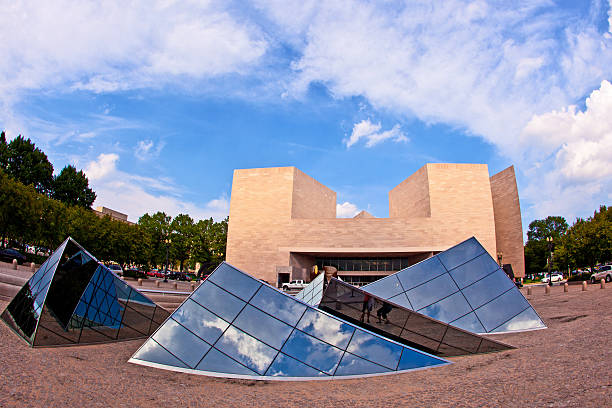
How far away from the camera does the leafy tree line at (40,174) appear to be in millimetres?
59875

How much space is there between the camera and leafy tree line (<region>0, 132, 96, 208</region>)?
2357 inches

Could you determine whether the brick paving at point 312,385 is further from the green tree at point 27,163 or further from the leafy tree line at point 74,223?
the green tree at point 27,163

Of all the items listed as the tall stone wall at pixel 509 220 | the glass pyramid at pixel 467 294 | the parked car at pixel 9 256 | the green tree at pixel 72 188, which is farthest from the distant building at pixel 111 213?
the glass pyramid at pixel 467 294

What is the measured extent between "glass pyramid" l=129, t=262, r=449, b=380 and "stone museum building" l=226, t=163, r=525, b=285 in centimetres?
5312

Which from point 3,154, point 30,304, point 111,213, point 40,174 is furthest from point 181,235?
point 30,304

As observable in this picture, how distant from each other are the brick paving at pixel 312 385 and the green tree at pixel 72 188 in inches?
2709

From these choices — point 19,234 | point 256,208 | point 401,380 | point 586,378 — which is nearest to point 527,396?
point 586,378

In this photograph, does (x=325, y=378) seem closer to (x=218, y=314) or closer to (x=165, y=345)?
(x=218, y=314)

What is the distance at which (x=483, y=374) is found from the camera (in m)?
6.68

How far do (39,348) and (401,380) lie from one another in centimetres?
700

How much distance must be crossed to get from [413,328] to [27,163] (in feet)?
236

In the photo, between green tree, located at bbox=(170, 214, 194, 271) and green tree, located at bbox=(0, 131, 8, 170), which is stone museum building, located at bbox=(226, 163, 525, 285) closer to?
green tree, located at bbox=(170, 214, 194, 271)

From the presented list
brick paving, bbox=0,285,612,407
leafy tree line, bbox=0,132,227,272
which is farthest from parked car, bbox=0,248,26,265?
brick paving, bbox=0,285,612,407

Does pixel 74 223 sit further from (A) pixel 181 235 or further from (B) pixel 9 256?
(A) pixel 181 235
